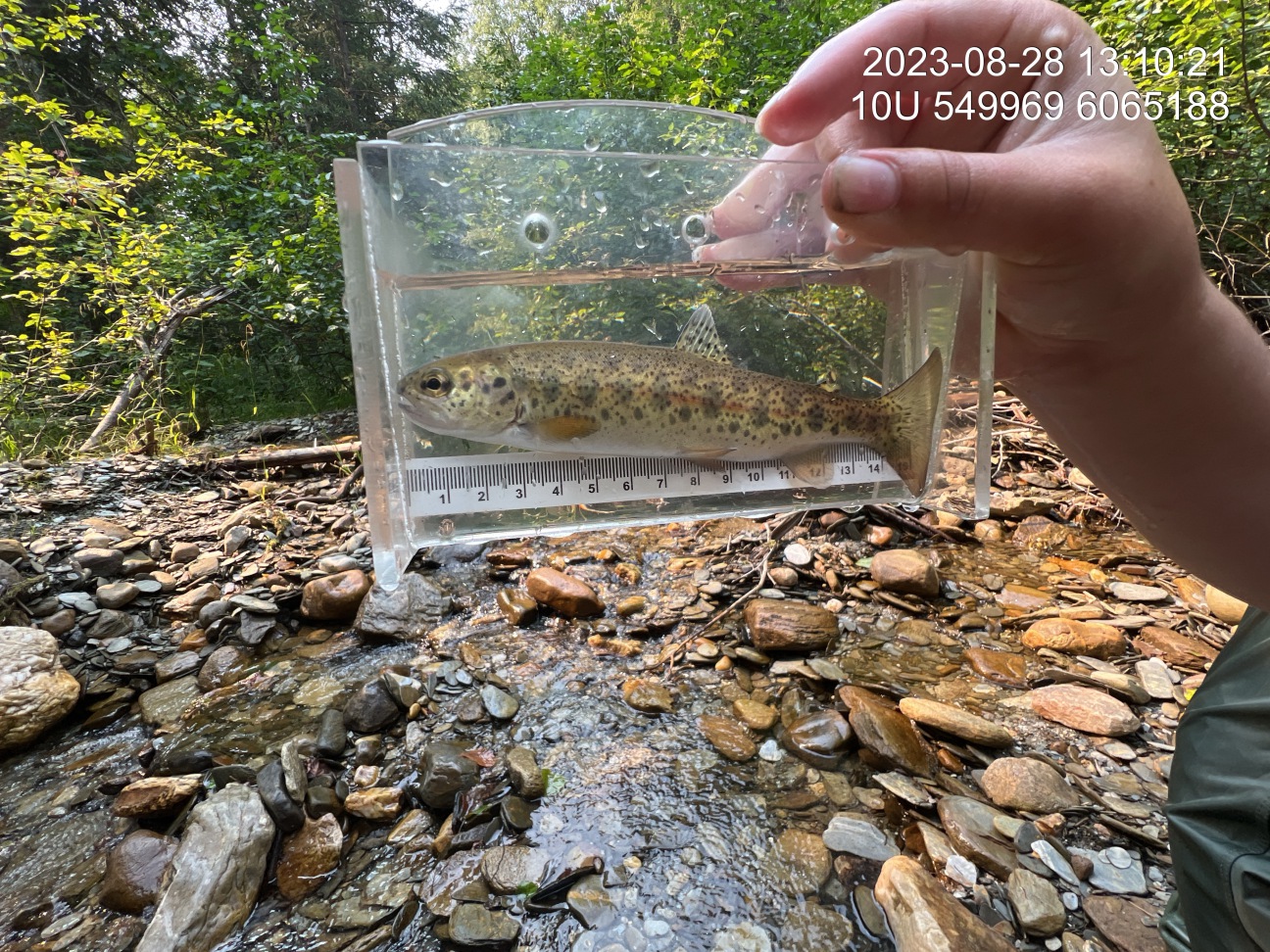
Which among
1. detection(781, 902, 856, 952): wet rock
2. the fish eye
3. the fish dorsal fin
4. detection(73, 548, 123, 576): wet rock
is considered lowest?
detection(781, 902, 856, 952): wet rock

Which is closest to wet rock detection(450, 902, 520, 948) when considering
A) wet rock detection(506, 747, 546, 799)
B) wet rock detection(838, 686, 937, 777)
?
wet rock detection(506, 747, 546, 799)

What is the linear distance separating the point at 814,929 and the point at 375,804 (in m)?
1.55

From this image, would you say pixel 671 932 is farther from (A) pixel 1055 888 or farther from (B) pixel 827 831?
(A) pixel 1055 888

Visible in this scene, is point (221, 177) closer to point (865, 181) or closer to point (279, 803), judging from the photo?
point (279, 803)

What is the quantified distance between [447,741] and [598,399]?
173 cm

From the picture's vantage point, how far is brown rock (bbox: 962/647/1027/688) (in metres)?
2.69

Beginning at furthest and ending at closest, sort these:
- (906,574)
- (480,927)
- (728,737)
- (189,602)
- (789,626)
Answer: (189,602) < (906,574) < (789,626) < (728,737) < (480,927)

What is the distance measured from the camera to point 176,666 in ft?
9.81

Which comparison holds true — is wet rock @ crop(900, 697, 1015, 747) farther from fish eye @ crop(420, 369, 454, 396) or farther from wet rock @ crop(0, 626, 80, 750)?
wet rock @ crop(0, 626, 80, 750)

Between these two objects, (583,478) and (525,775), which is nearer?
(583,478)

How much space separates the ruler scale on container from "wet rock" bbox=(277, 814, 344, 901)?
1.45 m

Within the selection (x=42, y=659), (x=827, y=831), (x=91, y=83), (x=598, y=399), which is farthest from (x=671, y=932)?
(x=91, y=83)

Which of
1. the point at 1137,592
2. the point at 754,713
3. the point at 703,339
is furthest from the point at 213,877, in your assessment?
the point at 1137,592

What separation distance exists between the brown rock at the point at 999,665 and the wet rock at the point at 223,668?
11.7ft
